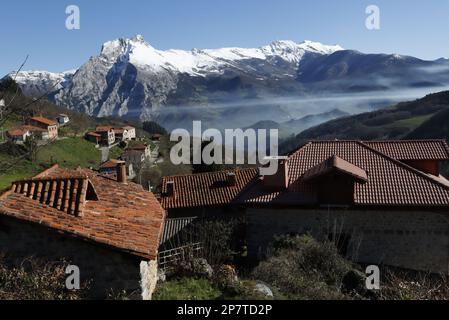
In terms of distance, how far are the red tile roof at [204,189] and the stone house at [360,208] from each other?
15.7 feet

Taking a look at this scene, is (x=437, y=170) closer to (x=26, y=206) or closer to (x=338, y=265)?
(x=338, y=265)

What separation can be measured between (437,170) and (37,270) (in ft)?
72.4

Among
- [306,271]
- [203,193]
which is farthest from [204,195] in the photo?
[306,271]

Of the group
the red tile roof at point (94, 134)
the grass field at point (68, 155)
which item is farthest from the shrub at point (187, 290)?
the red tile roof at point (94, 134)

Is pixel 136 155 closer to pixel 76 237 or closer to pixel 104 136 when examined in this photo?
pixel 104 136

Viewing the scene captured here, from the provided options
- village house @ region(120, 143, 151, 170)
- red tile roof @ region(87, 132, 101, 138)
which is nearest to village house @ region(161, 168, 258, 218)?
village house @ region(120, 143, 151, 170)

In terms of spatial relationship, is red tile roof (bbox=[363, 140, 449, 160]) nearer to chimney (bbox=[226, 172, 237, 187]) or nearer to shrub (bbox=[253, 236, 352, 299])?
chimney (bbox=[226, 172, 237, 187])

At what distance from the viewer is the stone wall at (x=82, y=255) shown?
10.6 m

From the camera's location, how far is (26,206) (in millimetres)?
11617

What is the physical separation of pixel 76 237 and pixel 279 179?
1422 centimetres

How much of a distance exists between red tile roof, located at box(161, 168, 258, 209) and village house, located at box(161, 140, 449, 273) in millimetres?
4722

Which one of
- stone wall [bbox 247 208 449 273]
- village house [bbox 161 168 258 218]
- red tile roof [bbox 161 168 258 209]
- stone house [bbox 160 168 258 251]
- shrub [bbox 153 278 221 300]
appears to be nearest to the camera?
shrub [bbox 153 278 221 300]

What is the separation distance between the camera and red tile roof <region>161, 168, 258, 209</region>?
28681 mm
